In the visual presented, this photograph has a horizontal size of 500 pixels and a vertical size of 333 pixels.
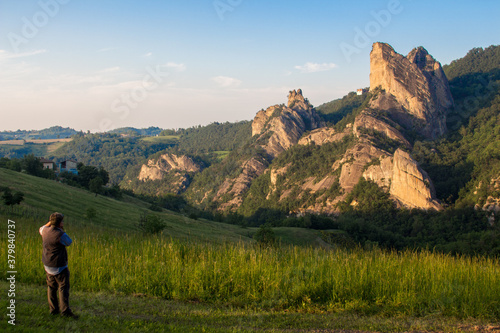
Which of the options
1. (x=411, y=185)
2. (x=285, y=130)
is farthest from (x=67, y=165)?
(x=285, y=130)

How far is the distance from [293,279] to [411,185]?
97.5m

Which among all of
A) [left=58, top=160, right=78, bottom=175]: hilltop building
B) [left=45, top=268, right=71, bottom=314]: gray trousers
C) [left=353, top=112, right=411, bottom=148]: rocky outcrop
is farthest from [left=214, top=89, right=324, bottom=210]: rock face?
[left=45, top=268, right=71, bottom=314]: gray trousers

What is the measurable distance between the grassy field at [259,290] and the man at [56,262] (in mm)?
380

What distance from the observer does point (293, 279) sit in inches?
424

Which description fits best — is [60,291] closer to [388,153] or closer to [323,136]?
[388,153]

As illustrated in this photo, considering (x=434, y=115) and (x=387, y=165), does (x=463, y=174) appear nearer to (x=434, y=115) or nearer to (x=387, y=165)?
(x=387, y=165)

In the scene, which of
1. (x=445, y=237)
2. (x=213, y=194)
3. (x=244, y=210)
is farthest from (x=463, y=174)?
(x=213, y=194)

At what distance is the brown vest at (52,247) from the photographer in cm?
795

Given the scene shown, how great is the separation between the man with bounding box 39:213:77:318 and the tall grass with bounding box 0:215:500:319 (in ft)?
8.76

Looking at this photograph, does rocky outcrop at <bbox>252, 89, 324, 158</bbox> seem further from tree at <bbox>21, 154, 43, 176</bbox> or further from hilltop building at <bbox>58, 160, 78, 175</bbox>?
tree at <bbox>21, 154, 43, 176</bbox>

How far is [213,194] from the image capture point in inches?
6727

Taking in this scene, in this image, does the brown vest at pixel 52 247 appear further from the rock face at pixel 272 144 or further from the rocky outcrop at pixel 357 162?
the rock face at pixel 272 144

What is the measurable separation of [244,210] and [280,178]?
73.0ft

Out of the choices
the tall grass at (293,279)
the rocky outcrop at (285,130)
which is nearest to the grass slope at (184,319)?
the tall grass at (293,279)
